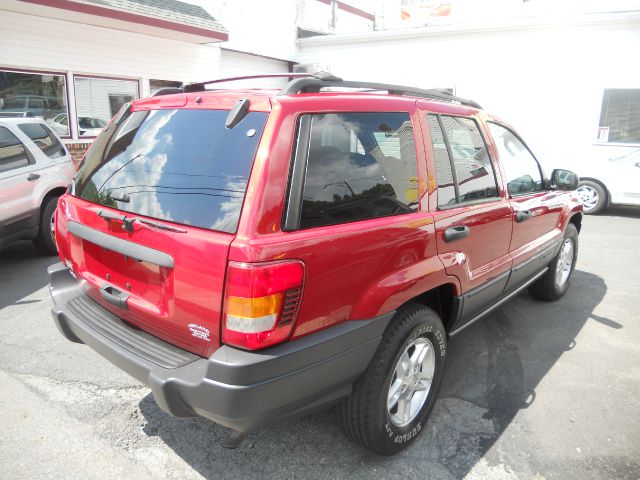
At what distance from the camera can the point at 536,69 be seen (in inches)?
418

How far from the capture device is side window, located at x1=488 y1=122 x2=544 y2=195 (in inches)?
134

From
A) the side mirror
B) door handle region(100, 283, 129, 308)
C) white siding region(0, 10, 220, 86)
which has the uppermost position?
white siding region(0, 10, 220, 86)

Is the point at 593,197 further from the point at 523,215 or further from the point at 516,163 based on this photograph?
the point at 523,215

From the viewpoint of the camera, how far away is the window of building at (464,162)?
106 inches

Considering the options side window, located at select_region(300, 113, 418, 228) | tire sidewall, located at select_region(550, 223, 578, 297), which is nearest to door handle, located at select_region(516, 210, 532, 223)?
tire sidewall, located at select_region(550, 223, 578, 297)

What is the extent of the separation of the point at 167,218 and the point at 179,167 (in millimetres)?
245

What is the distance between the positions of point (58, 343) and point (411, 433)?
9.11 ft

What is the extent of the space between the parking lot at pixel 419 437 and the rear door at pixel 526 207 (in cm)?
67

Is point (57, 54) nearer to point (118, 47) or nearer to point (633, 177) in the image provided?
point (118, 47)

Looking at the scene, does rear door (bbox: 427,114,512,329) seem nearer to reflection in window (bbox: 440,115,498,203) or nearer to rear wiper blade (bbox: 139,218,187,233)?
reflection in window (bbox: 440,115,498,203)

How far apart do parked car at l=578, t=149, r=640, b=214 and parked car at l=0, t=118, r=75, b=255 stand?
9082 millimetres

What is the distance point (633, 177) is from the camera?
911cm

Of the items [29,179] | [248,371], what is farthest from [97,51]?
[248,371]

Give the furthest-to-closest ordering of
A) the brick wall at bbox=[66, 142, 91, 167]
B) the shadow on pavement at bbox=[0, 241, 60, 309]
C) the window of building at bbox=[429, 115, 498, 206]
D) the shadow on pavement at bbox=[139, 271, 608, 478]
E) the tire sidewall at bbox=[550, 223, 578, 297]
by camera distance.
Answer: the brick wall at bbox=[66, 142, 91, 167], the shadow on pavement at bbox=[0, 241, 60, 309], the tire sidewall at bbox=[550, 223, 578, 297], the window of building at bbox=[429, 115, 498, 206], the shadow on pavement at bbox=[139, 271, 608, 478]
